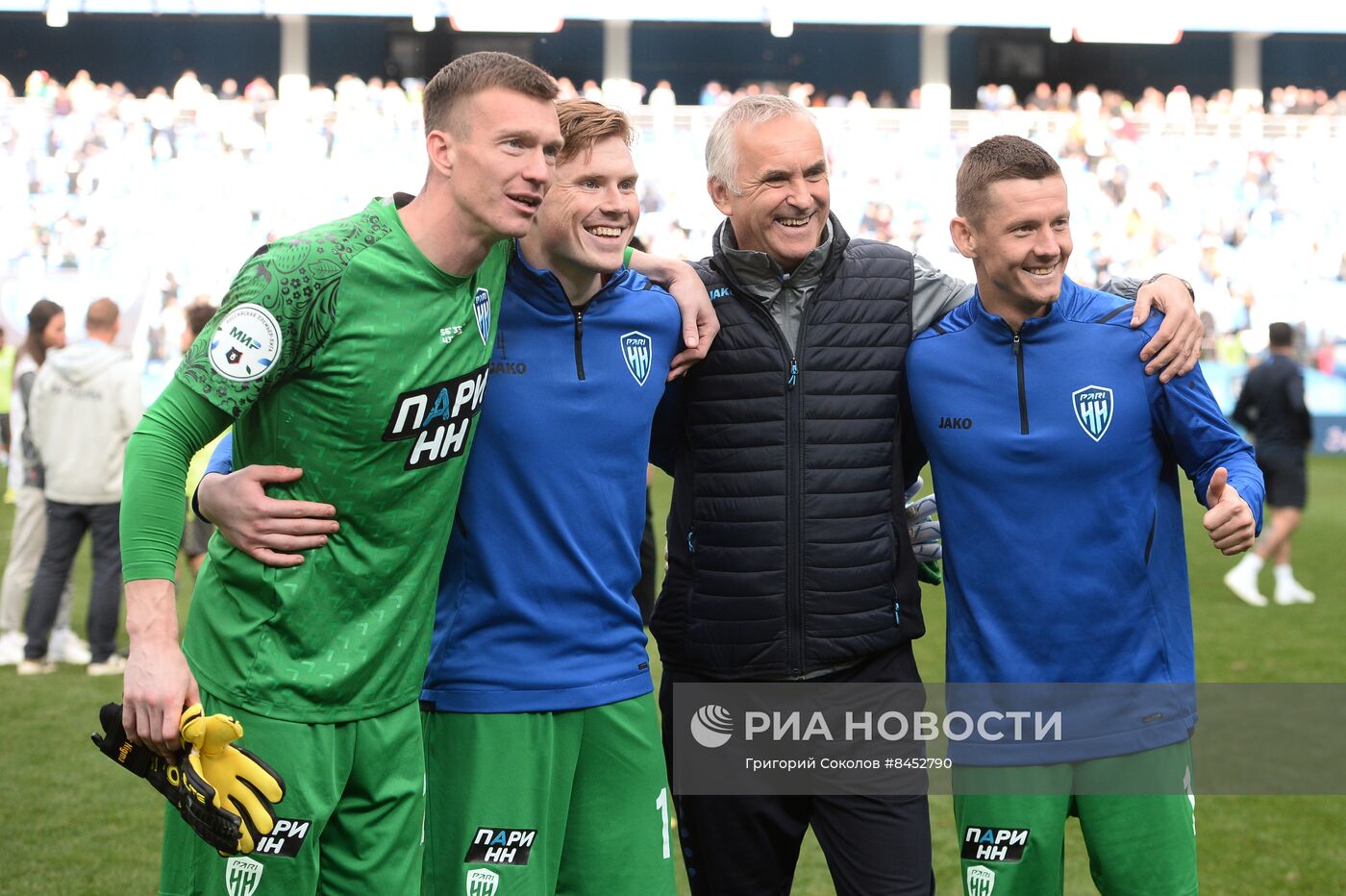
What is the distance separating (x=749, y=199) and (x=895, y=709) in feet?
4.11

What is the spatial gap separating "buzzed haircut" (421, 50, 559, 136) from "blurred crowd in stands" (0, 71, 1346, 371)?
22.6 metres

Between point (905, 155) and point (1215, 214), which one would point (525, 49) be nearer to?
point (905, 155)

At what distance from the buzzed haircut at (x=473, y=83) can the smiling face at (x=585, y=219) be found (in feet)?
0.79

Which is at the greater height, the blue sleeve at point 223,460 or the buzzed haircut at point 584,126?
the buzzed haircut at point 584,126

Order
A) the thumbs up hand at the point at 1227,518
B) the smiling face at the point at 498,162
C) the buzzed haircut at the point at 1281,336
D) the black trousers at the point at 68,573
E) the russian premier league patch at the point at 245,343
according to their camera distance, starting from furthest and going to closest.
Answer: the buzzed haircut at the point at 1281,336
the black trousers at the point at 68,573
the thumbs up hand at the point at 1227,518
the smiling face at the point at 498,162
the russian premier league patch at the point at 245,343

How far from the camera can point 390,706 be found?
2.79m

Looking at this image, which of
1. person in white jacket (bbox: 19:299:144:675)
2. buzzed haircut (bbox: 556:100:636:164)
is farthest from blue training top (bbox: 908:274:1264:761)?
person in white jacket (bbox: 19:299:144:675)

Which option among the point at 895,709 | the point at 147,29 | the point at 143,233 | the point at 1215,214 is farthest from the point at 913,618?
the point at 147,29

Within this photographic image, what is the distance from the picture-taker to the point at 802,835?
11.1ft

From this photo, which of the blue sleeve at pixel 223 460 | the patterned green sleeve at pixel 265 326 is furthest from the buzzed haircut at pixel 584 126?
the blue sleeve at pixel 223 460

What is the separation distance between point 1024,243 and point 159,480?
6.23 feet

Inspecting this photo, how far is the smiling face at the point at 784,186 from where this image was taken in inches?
131

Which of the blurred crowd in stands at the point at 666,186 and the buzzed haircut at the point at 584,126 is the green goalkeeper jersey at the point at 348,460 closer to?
the buzzed haircut at the point at 584,126

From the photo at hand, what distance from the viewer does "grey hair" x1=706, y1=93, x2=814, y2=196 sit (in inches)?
133
